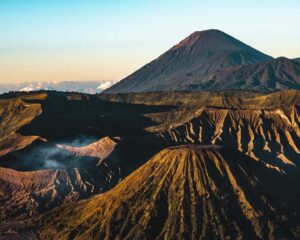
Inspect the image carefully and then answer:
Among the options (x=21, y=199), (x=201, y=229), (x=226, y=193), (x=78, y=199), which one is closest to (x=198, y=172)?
(x=226, y=193)

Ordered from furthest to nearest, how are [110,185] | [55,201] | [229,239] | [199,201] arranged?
1. [110,185]
2. [55,201]
3. [199,201]
4. [229,239]

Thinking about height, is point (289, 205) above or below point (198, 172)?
below

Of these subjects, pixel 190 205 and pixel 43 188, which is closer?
pixel 190 205

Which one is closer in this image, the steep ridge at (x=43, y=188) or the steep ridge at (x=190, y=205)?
the steep ridge at (x=190, y=205)

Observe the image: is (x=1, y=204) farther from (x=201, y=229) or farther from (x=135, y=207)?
(x=201, y=229)

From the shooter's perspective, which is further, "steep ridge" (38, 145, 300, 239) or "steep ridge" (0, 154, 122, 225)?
"steep ridge" (0, 154, 122, 225)

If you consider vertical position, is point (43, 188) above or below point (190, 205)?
above

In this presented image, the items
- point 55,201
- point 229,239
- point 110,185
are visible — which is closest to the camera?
point 229,239

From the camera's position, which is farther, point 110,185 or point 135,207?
point 110,185
